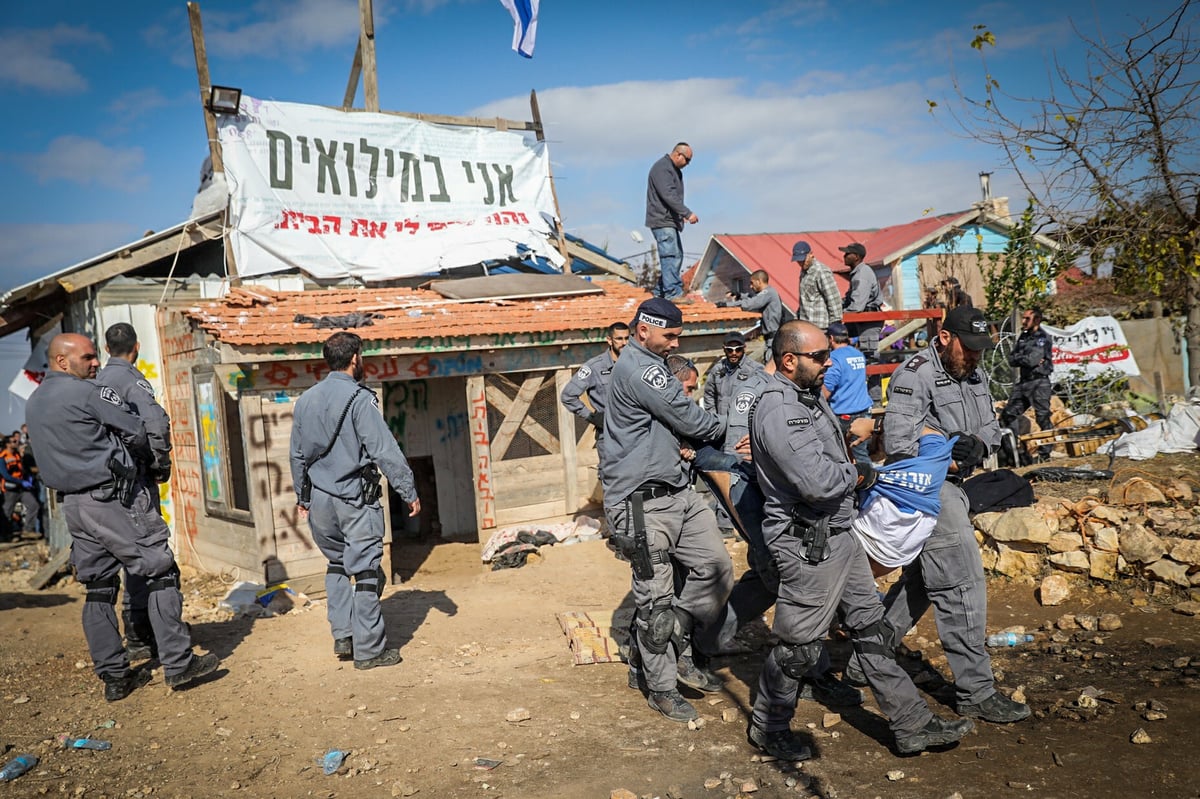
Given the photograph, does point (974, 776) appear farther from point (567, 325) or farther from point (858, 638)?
point (567, 325)

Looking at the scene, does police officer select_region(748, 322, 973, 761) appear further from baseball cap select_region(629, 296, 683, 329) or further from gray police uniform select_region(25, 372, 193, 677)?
gray police uniform select_region(25, 372, 193, 677)

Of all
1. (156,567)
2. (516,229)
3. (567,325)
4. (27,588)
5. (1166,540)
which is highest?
(516,229)

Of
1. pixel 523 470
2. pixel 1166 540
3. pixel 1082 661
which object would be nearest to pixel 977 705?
pixel 1082 661

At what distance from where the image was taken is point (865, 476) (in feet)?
13.8

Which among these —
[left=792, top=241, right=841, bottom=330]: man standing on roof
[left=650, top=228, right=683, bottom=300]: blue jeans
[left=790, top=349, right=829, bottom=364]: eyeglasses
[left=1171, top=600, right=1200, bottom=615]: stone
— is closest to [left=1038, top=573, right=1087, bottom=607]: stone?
[left=1171, top=600, right=1200, bottom=615]: stone

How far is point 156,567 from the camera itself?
529cm

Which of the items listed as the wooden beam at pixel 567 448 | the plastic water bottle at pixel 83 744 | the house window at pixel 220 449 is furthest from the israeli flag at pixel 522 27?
the plastic water bottle at pixel 83 744

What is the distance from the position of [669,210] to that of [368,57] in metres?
4.96

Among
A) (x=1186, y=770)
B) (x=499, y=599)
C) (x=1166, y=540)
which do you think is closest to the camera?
(x=1186, y=770)

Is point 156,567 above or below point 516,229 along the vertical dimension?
below

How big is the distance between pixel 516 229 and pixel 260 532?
19.4 ft

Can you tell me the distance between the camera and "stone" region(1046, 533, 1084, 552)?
6.52 metres

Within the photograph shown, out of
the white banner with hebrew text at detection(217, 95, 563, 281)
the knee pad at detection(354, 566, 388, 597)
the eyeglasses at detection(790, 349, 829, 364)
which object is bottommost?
the knee pad at detection(354, 566, 388, 597)

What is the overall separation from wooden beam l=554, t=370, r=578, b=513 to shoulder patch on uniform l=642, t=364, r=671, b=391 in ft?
18.5
